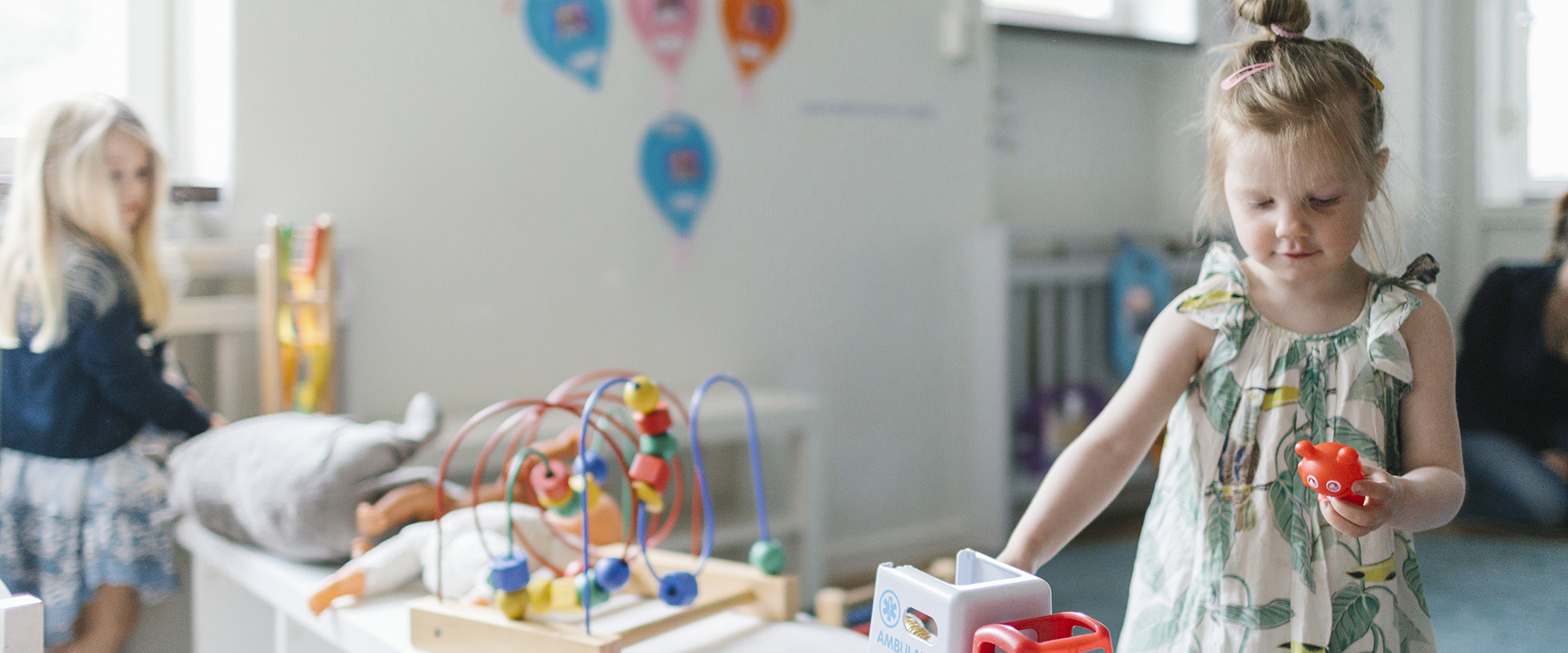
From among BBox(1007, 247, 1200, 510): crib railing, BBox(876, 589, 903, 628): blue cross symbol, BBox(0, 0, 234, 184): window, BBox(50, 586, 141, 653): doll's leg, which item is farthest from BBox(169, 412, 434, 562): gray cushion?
BBox(1007, 247, 1200, 510): crib railing

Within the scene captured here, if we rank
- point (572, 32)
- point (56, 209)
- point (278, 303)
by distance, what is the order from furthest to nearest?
1. point (572, 32)
2. point (278, 303)
3. point (56, 209)

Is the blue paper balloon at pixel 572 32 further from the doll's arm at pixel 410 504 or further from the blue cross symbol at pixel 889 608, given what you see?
the blue cross symbol at pixel 889 608

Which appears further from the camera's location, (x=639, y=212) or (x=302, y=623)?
(x=639, y=212)

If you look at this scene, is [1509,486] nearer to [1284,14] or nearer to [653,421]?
[1284,14]

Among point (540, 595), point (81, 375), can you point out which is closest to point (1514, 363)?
Answer: point (540, 595)

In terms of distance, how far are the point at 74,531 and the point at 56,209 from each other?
34cm

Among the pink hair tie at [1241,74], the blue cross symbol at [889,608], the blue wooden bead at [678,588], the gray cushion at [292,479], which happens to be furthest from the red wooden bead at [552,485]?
the pink hair tie at [1241,74]

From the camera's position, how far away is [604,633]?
866 mm

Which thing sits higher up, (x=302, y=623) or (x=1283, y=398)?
(x=1283, y=398)

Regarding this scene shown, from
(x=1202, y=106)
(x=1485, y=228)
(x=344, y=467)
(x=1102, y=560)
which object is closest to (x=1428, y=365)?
(x=1485, y=228)

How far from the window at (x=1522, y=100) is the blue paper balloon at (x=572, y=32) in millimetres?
1419

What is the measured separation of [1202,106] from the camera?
761 mm

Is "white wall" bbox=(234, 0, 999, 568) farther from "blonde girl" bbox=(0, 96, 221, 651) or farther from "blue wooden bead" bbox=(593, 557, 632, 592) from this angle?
"blue wooden bead" bbox=(593, 557, 632, 592)

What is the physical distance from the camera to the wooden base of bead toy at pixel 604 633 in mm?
862
